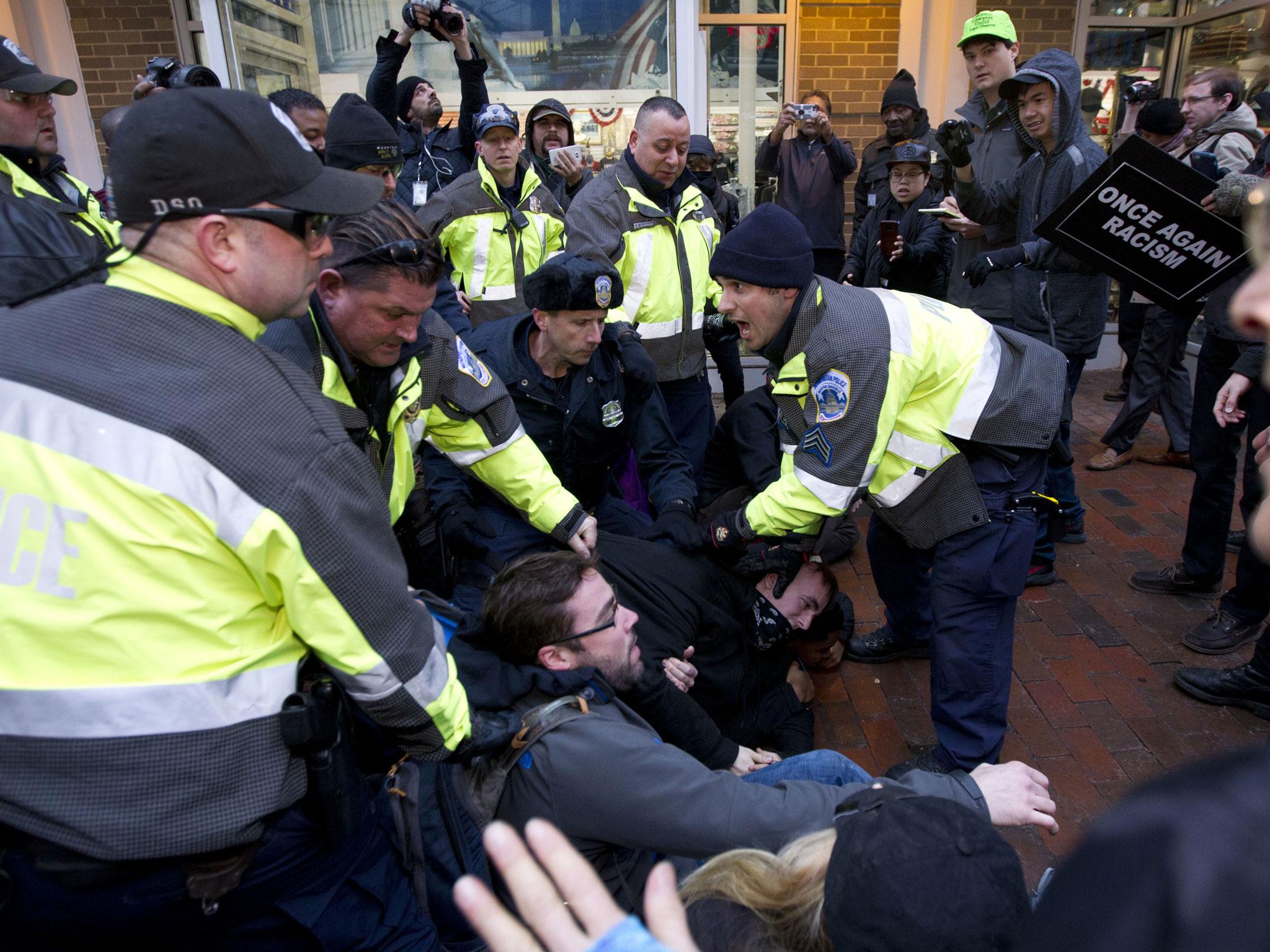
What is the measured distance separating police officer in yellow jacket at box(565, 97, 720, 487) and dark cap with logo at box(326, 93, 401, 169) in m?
0.90

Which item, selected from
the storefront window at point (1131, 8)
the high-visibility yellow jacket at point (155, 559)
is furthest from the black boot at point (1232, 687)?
the storefront window at point (1131, 8)

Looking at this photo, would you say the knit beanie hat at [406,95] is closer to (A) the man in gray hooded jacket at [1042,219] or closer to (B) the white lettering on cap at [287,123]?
(A) the man in gray hooded jacket at [1042,219]

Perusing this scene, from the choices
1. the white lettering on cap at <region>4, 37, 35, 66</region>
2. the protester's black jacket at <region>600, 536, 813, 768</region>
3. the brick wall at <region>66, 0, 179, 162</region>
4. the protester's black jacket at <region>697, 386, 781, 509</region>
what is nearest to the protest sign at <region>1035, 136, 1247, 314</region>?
the protester's black jacket at <region>697, 386, 781, 509</region>

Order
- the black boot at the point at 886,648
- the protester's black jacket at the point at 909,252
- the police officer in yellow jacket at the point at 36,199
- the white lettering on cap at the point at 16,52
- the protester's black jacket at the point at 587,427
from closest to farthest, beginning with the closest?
the police officer in yellow jacket at the point at 36,199 < the white lettering on cap at the point at 16,52 < the protester's black jacket at the point at 587,427 < the black boot at the point at 886,648 < the protester's black jacket at the point at 909,252

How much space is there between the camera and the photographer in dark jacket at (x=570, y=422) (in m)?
2.88

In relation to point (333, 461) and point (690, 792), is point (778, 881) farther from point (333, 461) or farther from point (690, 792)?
point (333, 461)

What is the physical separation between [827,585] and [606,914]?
245 centimetres

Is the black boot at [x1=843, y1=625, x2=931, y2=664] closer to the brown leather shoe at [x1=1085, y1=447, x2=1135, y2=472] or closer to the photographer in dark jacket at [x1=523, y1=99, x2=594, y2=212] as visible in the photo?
the brown leather shoe at [x1=1085, y1=447, x2=1135, y2=472]

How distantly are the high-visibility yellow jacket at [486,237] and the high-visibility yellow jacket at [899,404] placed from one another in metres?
2.30

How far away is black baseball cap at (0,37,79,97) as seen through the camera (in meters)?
2.69

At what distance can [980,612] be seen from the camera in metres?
2.58

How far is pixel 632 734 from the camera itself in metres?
1.71

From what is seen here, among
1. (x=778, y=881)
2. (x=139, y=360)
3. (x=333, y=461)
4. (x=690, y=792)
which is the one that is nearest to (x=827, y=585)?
(x=690, y=792)

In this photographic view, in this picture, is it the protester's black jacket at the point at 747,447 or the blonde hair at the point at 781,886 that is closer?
the blonde hair at the point at 781,886
